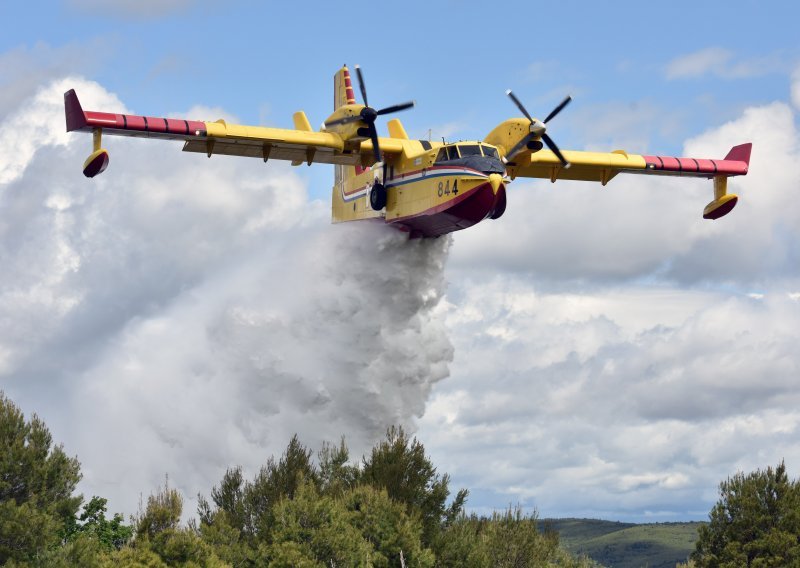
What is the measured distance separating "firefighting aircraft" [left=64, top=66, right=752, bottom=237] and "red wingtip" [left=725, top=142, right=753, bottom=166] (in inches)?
213

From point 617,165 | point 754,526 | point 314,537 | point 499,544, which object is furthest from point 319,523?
point 754,526

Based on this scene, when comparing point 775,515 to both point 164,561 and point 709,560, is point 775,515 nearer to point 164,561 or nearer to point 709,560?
point 709,560

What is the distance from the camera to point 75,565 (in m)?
36.7

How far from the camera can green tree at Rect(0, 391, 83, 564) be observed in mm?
39438

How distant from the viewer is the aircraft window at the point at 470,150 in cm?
3347

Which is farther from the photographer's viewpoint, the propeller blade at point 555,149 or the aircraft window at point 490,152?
the propeller blade at point 555,149

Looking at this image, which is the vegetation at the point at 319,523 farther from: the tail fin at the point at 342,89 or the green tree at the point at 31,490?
the tail fin at the point at 342,89

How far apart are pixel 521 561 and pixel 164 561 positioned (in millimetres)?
16741

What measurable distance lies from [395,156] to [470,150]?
4.06m

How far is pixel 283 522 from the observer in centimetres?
3497

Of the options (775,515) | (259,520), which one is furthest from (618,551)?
(259,520)

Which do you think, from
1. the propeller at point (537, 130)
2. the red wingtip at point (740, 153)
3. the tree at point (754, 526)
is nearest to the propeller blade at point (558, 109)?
the propeller at point (537, 130)

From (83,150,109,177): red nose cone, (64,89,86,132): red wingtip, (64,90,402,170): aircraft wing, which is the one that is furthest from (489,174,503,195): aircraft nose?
(64,89,86,132): red wingtip

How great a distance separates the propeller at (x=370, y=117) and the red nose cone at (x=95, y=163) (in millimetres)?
7749
